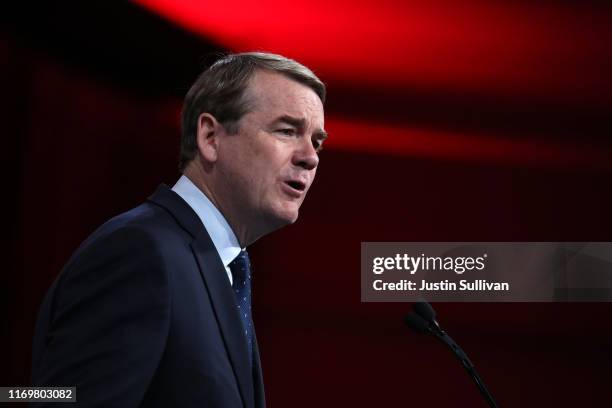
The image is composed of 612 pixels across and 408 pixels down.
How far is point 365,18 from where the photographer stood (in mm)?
2367

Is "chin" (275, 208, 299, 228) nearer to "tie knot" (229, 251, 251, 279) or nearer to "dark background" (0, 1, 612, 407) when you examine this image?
"tie knot" (229, 251, 251, 279)

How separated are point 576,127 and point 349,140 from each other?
30.9 inches

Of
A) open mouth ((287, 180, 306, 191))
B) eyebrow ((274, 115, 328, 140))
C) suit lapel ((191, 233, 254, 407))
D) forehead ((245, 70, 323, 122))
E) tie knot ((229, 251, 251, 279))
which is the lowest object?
suit lapel ((191, 233, 254, 407))

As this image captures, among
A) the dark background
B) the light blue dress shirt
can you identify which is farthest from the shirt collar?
the dark background

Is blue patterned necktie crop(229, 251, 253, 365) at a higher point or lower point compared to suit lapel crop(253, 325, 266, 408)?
higher

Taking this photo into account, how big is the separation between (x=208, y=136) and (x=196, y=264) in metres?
0.29

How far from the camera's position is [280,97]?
3.77 feet

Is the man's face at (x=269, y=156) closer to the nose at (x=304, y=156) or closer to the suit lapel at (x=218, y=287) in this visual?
the nose at (x=304, y=156)

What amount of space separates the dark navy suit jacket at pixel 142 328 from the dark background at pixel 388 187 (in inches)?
51.9

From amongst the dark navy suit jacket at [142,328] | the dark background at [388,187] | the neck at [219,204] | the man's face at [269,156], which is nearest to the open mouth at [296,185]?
the man's face at [269,156]

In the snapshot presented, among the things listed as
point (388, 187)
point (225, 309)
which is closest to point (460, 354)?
point (225, 309)

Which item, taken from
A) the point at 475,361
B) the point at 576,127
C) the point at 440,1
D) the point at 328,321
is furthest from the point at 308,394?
the point at 440,1

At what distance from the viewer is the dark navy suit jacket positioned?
80cm

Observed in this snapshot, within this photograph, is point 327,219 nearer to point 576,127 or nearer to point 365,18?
point 365,18
